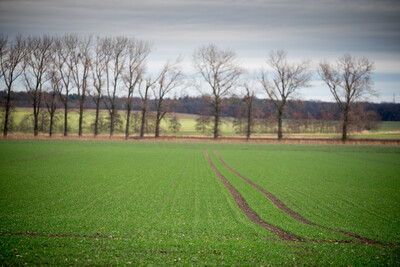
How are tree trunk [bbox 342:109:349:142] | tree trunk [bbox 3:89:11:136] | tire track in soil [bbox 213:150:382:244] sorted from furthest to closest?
1. tree trunk [bbox 342:109:349:142]
2. tree trunk [bbox 3:89:11:136]
3. tire track in soil [bbox 213:150:382:244]

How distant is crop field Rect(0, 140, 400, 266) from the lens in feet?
25.9

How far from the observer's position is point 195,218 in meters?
11.3

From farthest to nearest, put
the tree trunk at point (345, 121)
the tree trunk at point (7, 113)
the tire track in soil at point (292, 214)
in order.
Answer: the tree trunk at point (345, 121) → the tree trunk at point (7, 113) → the tire track in soil at point (292, 214)

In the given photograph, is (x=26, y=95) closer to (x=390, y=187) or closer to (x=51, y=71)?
(x=51, y=71)

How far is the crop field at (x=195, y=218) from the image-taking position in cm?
789

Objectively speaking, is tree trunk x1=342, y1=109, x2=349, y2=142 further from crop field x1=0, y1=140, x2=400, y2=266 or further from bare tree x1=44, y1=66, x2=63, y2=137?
bare tree x1=44, y1=66, x2=63, y2=137

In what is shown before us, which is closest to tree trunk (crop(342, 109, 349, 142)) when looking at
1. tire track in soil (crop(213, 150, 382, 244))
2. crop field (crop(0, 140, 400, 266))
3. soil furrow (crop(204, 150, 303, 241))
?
crop field (crop(0, 140, 400, 266))

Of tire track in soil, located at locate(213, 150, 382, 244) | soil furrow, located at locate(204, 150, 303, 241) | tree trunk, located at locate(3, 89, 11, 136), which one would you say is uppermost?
tree trunk, located at locate(3, 89, 11, 136)

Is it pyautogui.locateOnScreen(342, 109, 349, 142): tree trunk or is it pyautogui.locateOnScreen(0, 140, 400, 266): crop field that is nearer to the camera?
pyautogui.locateOnScreen(0, 140, 400, 266): crop field

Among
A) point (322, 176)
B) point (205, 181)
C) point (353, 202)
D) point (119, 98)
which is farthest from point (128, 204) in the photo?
point (119, 98)

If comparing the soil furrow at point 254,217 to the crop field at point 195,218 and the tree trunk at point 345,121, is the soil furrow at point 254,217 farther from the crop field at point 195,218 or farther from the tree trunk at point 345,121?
the tree trunk at point 345,121

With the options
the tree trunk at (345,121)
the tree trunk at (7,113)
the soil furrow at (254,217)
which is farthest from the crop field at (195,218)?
the tree trunk at (345,121)

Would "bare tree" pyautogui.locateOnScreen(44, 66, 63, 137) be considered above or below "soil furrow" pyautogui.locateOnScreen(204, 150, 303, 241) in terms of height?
above

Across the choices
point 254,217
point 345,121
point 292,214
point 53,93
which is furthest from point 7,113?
point 345,121
